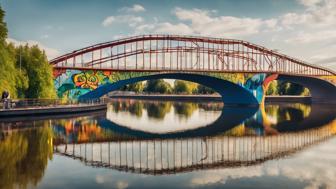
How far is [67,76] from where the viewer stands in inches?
2020

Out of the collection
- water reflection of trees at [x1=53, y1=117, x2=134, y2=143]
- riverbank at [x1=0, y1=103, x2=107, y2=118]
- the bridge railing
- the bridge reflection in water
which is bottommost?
the bridge reflection in water

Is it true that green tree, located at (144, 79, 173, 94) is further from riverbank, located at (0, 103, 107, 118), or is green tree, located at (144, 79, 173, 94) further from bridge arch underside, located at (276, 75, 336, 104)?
riverbank, located at (0, 103, 107, 118)

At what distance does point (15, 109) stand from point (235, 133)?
79.8 feet

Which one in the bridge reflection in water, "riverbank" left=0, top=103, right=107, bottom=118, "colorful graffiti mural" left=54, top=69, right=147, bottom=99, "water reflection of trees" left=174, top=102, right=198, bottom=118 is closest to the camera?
the bridge reflection in water

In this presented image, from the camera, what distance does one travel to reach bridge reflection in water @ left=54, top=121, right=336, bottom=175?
15.7 m

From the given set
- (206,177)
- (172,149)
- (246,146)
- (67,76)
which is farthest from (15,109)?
(206,177)

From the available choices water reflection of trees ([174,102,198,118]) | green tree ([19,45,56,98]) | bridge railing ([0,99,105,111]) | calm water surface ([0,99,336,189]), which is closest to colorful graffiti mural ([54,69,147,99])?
bridge railing ([0,99,105,111])

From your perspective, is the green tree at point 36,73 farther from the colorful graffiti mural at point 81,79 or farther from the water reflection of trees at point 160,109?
the water reflection of trees at point 160,109

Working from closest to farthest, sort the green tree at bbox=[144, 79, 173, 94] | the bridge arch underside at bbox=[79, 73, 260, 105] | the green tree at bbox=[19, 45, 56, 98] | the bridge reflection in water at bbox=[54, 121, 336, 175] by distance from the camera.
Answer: the bridge reflection in water at bbox=[54, 121, 336, 175]
the green tree at bbox=[19, 45, 56, 98]
the bridge arch underside at bbox=[79, 73, 260, 105]
the green tree at bbox=[144, 79, 173, 94]

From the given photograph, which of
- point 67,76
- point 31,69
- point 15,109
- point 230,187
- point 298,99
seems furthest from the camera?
point 298,99

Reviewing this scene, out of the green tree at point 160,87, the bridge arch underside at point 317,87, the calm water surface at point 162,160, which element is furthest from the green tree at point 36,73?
the green tree at point 160,87

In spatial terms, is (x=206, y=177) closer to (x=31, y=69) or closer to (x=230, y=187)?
(x=230, y=187)

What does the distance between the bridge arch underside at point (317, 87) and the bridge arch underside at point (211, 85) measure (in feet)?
34.3

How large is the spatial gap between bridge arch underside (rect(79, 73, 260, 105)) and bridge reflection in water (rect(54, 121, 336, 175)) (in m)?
34.0
